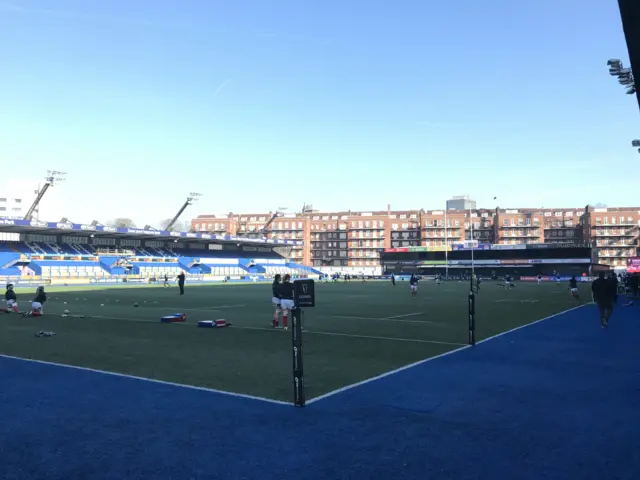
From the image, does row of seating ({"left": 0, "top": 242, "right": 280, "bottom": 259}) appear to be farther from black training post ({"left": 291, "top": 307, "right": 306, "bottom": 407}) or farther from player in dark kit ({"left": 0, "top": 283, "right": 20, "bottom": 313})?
black training post ({"left": 291, "top": 307, "right": 306, "bottom": 407})

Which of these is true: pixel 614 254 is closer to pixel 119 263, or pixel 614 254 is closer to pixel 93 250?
pixel 119 263

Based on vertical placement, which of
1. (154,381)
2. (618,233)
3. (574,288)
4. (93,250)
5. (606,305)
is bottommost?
(574,288)

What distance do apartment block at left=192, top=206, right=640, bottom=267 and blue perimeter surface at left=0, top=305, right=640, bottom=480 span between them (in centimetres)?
12141

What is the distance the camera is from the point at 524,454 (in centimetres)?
582

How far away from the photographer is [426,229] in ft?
494

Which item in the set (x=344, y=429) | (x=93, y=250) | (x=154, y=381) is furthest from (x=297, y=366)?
(x=93, y=250)

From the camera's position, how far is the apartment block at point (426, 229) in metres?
135

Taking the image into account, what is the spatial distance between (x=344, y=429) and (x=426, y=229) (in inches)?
5804

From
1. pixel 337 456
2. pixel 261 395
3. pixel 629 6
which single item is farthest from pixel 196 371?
pixel 629 6

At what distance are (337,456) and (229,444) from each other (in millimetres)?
1377

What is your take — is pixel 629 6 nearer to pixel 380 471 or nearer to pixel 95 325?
pixel 380 471

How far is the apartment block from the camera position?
135m

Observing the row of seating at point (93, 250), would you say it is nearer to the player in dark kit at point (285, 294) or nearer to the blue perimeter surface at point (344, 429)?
the player in dark kit at point (285, 294)

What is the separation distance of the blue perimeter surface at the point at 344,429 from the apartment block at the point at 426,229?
121 meters
